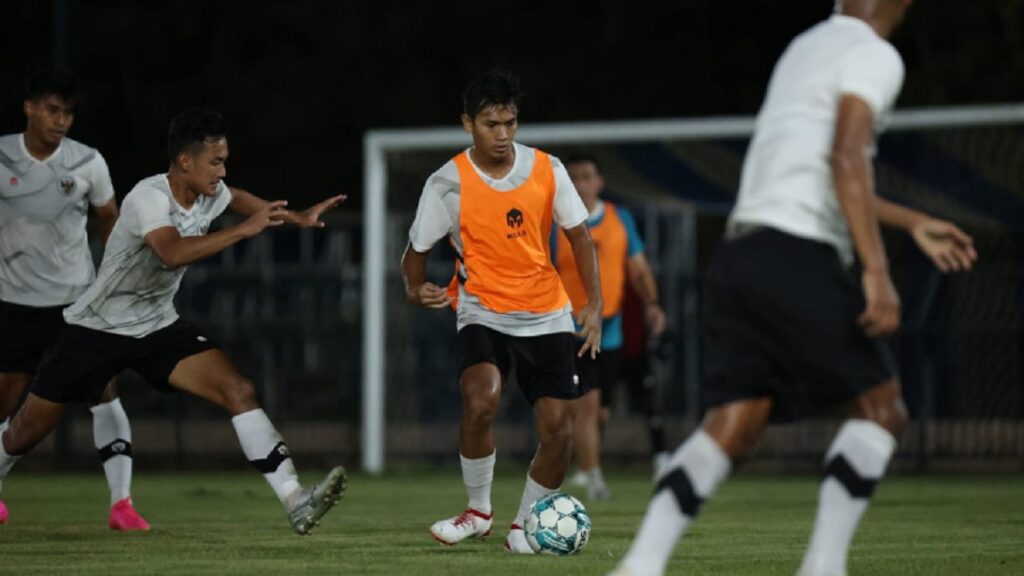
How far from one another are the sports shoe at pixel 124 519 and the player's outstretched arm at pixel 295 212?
170 cm

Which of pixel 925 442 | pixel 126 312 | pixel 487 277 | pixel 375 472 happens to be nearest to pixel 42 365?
pixel 126 312

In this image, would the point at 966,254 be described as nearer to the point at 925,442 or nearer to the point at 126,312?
the point at 126,312

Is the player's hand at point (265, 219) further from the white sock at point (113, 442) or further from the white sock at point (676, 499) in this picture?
the white sock at point (676, 499)

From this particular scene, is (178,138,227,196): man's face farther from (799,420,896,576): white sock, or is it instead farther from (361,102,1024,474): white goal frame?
(361,102,1024,474): white goal frame

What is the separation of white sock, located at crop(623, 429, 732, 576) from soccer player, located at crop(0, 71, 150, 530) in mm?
5057

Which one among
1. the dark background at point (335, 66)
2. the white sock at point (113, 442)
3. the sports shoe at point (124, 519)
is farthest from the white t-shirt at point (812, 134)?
the dark background at point (335, 66)

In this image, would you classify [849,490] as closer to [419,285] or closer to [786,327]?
[786,327]

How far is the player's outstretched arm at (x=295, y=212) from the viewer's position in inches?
369

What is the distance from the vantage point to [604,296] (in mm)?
14422

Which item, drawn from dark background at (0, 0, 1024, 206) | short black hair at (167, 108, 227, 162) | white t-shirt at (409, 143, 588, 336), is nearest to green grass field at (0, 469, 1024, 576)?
white t-shirt at (409, 143, 588, 336)

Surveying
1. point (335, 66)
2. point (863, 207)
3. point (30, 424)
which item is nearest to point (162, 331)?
point (30, 424)

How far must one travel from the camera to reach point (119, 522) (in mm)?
10953

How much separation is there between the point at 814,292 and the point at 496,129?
3103 millimetres

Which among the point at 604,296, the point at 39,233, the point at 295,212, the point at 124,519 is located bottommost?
the point at 124,519
